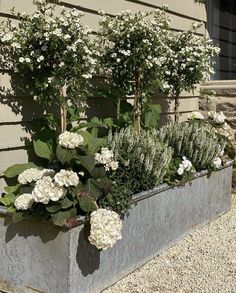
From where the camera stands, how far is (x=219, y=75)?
7934 millimetres

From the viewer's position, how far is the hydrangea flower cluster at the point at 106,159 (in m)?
3.40

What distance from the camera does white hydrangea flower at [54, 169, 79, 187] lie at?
3013 mm

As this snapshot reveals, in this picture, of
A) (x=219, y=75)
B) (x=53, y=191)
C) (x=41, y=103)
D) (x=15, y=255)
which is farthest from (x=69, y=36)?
(x=219, y=75)

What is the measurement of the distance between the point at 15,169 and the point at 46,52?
86 cm

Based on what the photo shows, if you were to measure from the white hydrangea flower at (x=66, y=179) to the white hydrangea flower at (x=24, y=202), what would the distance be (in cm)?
19

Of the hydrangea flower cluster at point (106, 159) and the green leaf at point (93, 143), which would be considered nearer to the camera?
the hydrangea flower cluster at point (106, 159)

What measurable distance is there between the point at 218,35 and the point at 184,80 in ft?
9.47

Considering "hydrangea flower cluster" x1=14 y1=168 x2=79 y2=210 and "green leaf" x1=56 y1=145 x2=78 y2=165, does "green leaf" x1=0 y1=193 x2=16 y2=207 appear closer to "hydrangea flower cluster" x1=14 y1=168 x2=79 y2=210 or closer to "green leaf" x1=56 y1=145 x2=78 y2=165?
"hydrangea flower cluster" x1=14 y1=168 x2=79 y2=210

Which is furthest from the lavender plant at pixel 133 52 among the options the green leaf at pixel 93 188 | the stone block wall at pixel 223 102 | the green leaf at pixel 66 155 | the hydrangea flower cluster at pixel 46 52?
the stone block wall at pixel 223 102

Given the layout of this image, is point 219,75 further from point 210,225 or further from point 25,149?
point 25,149

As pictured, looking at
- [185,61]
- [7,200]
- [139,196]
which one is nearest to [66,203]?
[7,200]

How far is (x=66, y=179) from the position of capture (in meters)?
3.02

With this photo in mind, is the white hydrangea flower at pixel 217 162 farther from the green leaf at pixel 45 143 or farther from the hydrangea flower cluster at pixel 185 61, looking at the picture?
the green leaf at pixel 45 143

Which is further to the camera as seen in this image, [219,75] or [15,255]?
[219,75]
